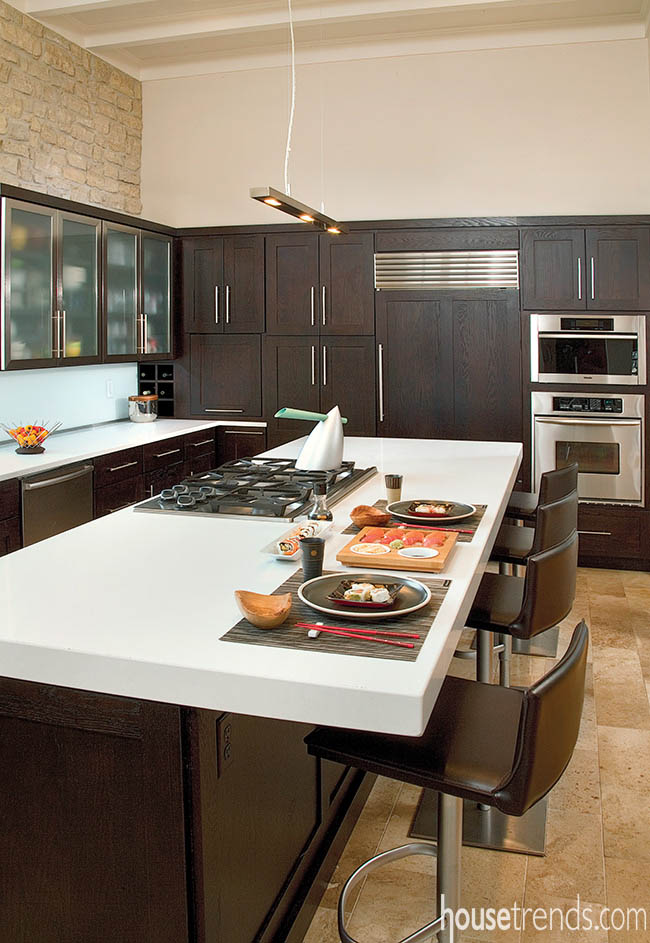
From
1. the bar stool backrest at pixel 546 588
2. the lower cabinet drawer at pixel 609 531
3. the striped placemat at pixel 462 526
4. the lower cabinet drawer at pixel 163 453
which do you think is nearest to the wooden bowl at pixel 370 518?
the striped placemat at pixel 462 526

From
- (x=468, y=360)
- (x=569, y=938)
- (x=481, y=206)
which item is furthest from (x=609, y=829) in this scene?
(x=481, y=206)

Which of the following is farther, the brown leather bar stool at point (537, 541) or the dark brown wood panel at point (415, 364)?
the dark brown wood panel at point (415, 364)

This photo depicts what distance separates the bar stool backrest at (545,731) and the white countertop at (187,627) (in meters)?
0.18

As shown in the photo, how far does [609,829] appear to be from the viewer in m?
2.65

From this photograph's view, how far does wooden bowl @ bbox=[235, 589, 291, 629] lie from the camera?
170cm

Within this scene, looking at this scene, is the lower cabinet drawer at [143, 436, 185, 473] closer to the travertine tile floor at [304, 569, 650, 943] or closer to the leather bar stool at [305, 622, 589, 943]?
the travertine tile floor at [304, 569, 650, 943]

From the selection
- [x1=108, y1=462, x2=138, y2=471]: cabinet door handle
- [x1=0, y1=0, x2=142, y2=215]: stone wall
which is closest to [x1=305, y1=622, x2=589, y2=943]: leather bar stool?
[x1=108, y1=462, x2=138, y2=471]: cabinet door handle

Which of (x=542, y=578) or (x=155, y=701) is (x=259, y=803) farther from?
(x=542, y=578)

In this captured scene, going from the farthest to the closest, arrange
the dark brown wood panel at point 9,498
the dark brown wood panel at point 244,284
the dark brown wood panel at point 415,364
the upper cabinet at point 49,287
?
the dark brown wood panel at point 244,284, the dark brown wood panel at point 415,364, the upper cabinet at point 49,287, the dark brown wood panel at point 9,498

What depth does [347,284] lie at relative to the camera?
5.72 metres

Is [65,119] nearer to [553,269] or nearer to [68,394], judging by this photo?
[68,394]

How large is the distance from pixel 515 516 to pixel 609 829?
150cm

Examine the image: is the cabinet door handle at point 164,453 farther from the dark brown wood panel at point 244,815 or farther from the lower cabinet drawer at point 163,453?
the dark brown wood panel at point 244,815

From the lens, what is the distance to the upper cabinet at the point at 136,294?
5.21m
